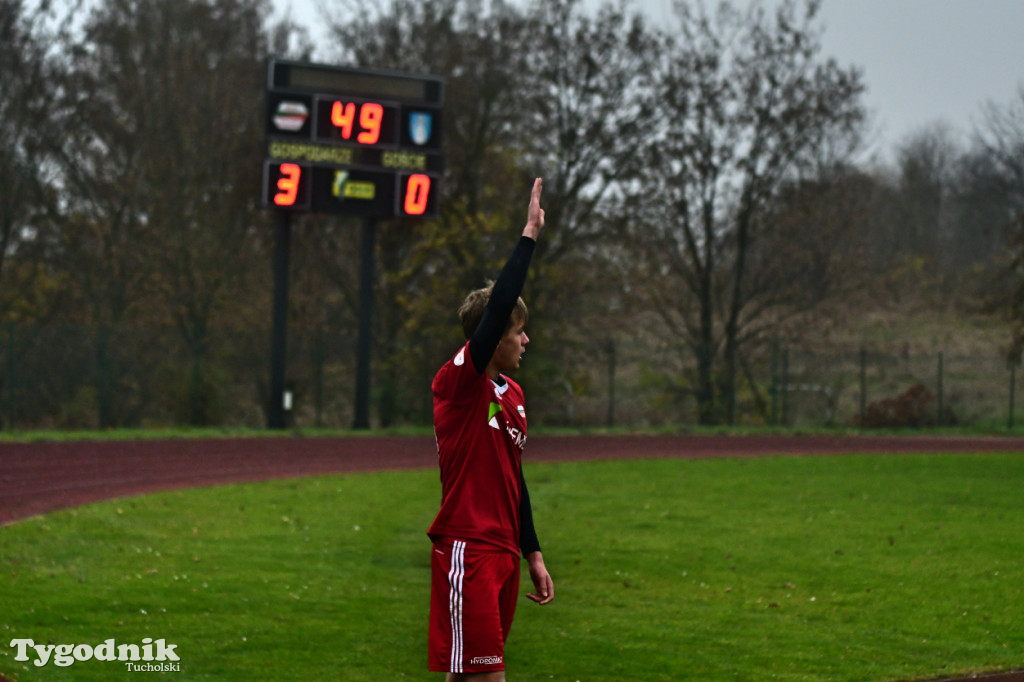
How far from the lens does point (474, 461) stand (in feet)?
13.7

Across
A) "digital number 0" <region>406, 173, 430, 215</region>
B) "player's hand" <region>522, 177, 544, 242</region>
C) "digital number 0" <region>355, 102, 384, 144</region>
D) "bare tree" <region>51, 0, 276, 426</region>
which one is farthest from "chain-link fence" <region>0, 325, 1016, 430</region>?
"player's hand" <region>522, 177, 544, 242</region>

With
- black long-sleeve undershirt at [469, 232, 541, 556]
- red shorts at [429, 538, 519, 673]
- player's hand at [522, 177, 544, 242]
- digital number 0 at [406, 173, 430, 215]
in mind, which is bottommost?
red shorts at [429, 538, 519, 673]

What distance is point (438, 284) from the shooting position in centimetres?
2809

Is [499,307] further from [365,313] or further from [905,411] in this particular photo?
[905,411]

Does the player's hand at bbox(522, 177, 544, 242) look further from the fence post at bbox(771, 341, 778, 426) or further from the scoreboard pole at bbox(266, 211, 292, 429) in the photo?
the fence post at bbox(771, 341, 778, 426)

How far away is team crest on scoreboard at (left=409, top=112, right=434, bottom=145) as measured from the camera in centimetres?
2325

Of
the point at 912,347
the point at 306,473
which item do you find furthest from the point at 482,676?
the point at 912,347

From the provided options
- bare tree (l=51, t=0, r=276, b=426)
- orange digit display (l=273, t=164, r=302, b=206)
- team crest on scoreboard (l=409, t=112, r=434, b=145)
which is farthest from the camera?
bare tree (l=51, t=0, r=276, b=426)

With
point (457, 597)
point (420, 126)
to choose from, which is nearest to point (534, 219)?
point (457, 597)

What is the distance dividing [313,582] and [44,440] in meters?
13.8

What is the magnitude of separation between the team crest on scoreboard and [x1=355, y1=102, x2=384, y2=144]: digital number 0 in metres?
0.66

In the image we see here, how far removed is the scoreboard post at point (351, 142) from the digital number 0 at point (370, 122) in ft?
0.07

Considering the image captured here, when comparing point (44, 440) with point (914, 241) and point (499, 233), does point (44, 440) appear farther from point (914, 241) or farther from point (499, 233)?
point (914, 241)

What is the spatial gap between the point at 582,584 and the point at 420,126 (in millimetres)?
15424
